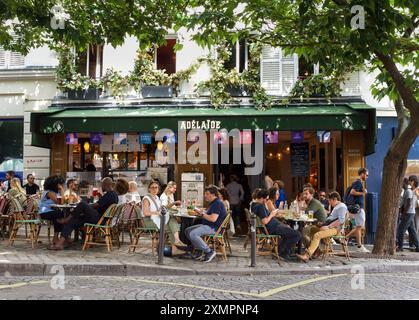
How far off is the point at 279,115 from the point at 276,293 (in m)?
6.91

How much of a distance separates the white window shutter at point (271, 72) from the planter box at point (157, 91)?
2672 millimetres

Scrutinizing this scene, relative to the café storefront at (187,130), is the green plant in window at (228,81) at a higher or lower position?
higher

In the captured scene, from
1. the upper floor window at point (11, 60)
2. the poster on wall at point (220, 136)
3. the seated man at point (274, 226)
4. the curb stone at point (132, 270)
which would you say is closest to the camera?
the curb stone at point (132, 270)

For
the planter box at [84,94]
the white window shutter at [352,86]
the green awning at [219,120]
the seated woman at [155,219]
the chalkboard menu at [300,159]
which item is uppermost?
the white window shutter at [352,86]

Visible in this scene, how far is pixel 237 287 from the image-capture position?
7324 millimetres

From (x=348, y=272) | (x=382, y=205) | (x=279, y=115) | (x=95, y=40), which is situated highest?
(x=95, y=40)

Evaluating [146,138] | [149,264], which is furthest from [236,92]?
[149,264]

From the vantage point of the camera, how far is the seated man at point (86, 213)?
9859 millimetres

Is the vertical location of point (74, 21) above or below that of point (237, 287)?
above

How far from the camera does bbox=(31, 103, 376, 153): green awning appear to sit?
507 inches

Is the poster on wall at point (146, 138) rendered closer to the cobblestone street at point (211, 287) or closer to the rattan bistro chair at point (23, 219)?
the rattan bistro chair at point (23, 219)

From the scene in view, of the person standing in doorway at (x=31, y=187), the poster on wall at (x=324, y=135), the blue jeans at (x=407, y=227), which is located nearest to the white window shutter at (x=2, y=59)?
the person standing in doorway at (x=31, y=187)
